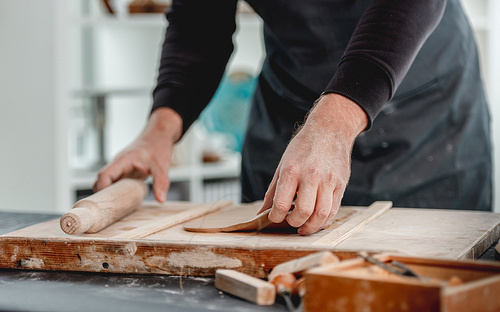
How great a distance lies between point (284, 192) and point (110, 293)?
0.31m

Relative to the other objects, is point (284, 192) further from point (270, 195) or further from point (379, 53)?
point (379, 53)

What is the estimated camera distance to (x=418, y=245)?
0.97 m

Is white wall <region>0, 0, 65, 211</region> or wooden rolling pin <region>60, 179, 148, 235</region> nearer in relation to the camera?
wooden rolling pin <region>60, 179, 148, 235</region>

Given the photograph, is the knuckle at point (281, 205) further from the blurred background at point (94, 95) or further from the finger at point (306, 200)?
the blurred background at point (94, 95)

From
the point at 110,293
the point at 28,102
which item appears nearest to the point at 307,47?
the point at 110,293

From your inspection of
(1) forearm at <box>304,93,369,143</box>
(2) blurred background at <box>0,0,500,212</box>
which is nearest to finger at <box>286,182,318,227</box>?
(1) forearm at <box>304,93,369,143</box>

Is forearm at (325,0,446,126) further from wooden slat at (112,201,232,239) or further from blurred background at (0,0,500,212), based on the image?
blurred background at (0,0,500,212)

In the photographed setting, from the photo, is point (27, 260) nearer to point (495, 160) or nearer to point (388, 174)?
point (388, 174)

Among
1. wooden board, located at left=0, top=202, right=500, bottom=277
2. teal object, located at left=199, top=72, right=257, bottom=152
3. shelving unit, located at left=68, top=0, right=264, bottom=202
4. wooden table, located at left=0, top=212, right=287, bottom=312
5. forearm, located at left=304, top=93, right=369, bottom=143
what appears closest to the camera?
wooden table, located at left=0, top=212, right=287, bottom=312

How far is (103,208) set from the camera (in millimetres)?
1187

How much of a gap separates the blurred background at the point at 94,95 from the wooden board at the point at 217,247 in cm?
167

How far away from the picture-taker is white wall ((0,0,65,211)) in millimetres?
2725

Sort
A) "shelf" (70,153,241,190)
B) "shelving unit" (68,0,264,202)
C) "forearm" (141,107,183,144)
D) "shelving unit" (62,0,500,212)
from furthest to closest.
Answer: "shelving unit" (68,0,264,202)
"shelving unit" (62,0,500,212)
"shelf" (70,153,241,190)
"forearm" (141,107,183,144)

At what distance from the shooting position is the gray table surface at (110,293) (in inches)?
31.1
